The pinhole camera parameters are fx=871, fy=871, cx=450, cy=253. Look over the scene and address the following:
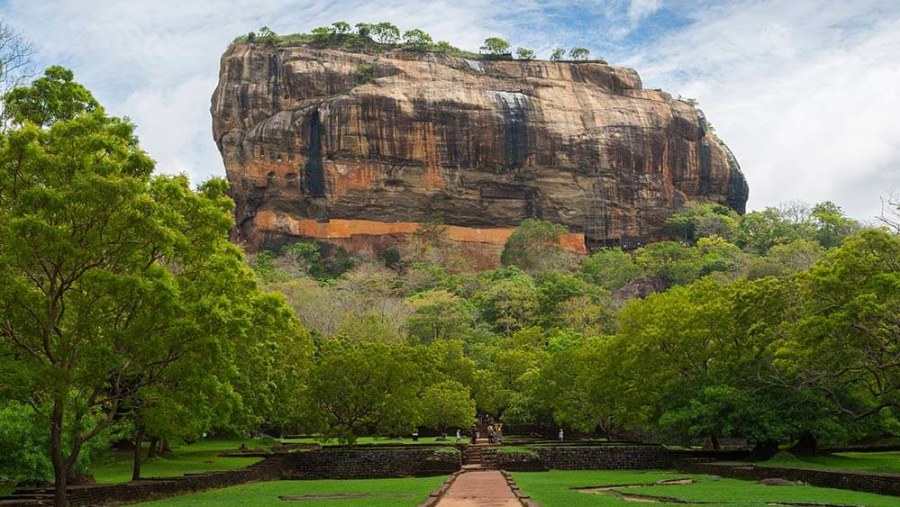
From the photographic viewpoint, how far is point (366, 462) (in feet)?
105

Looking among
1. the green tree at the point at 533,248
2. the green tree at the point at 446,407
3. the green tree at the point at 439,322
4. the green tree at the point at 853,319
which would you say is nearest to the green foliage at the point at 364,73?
the green tree at the point at 533,248

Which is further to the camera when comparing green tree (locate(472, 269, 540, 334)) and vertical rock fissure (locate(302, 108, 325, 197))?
vertical rock fissure (locate(302, 108, 325, 197))

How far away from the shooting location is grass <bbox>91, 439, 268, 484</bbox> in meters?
26.9

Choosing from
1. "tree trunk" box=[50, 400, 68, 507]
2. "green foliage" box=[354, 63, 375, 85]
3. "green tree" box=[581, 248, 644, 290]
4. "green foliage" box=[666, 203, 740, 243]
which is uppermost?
"green foliage" box=[354, 63, 375, 85]

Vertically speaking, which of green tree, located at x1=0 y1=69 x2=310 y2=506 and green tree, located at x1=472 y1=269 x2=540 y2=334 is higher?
green tree, located at x1=472 y1=269 x2=540 y2=334

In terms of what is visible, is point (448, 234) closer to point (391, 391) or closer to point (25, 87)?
point (391, 391)

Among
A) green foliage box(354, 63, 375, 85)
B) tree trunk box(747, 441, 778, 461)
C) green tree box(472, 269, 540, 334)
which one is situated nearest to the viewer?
tree trunk box(747, 441, 778, 461)

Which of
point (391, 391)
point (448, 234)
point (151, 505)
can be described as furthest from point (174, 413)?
point (448, 234)

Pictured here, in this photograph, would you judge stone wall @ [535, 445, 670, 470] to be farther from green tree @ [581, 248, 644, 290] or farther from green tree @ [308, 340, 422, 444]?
green tree @ [581, 248, 644, 290]

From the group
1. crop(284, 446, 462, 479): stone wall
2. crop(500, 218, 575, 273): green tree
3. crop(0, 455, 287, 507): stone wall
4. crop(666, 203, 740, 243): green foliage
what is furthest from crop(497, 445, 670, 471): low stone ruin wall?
crop(666, 203, 740, 243): green foliage

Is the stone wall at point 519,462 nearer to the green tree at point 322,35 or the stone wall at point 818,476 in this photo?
the stone wall at point 818,476

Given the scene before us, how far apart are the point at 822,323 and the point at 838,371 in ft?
7.24

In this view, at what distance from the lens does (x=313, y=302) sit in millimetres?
65875

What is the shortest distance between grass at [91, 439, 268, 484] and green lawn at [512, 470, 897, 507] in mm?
11026
